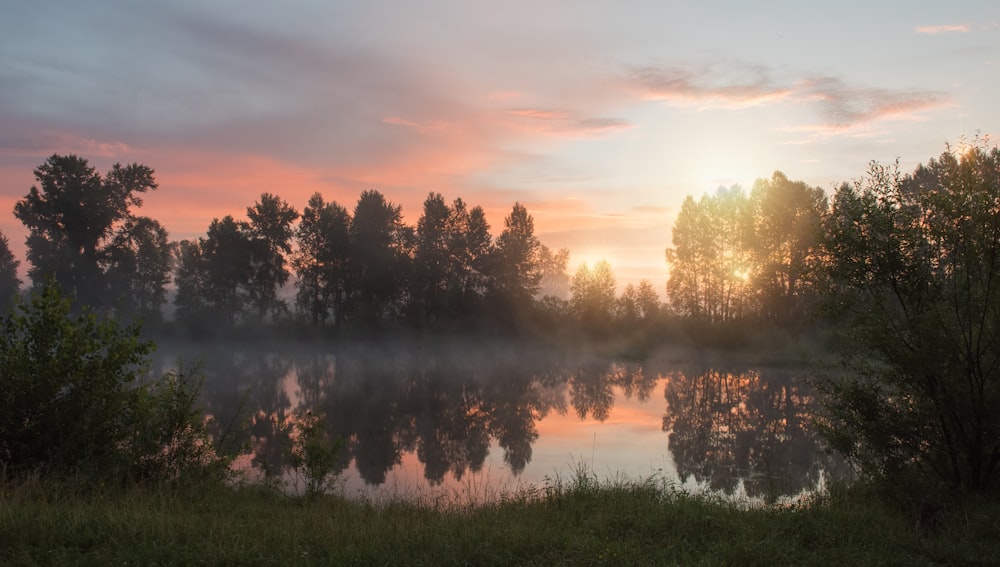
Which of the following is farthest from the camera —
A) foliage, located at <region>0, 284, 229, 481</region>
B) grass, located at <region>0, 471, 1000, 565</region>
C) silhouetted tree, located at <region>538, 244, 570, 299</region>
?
silhouetted tree, located at <region>538, 244, 570, 299</region>

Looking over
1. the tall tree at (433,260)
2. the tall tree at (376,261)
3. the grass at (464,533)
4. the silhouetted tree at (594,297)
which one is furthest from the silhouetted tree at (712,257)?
the grass at (464,533)

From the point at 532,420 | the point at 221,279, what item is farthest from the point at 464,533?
the point at 221,279

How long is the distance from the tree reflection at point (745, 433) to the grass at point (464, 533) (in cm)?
320

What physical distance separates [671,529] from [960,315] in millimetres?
6273

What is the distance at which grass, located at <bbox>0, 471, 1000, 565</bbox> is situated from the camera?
6566mm

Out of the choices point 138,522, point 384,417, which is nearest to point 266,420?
point 384,417

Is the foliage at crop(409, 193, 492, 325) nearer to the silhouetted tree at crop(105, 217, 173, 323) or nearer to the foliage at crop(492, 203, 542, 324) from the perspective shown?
the foliage at crop(492, 203, 542, 324)

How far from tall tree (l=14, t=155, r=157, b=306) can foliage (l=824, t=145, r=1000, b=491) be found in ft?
186

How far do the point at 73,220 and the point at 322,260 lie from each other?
807 inches

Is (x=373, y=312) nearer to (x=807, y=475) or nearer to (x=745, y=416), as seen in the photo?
(x=745, y=416)

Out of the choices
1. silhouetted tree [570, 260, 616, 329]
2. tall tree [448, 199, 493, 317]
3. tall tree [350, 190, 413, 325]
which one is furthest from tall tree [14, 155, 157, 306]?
silhouetted tree [570, 260, 616, 329]

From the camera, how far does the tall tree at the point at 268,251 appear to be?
5834cm

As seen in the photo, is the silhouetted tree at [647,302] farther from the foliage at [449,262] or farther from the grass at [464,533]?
the grass at [464,533]

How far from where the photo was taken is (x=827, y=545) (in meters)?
7.61
